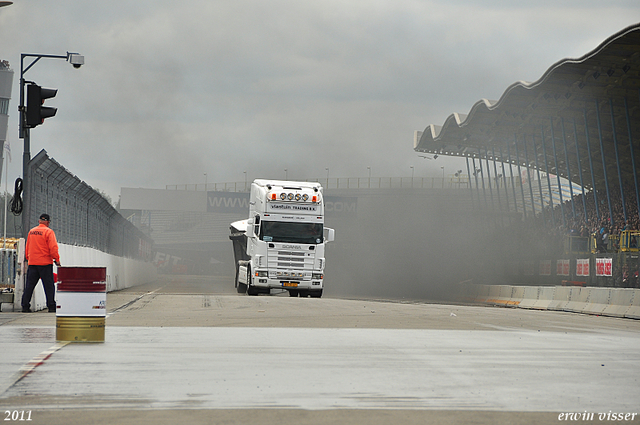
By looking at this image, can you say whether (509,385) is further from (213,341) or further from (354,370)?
(213,341)

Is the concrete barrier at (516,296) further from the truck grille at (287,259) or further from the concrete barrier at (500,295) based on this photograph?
the truck grille at (287,259)

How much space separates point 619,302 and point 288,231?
11.3m

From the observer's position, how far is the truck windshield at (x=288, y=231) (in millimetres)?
28156

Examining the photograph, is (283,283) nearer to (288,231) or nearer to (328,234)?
(288,231)

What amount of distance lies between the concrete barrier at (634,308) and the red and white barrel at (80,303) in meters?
15.3

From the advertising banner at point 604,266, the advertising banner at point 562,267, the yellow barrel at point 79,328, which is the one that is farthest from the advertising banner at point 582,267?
the yellow barrel at point 79,328

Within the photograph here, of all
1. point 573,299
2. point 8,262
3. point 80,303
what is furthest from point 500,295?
point 80,303

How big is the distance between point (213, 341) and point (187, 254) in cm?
10496

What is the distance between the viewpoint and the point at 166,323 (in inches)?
520

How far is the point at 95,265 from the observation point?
87.8ft

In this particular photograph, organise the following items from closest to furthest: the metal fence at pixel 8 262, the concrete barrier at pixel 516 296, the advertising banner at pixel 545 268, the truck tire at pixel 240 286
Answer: the metal fence at pixel 8 262 → the concrete barrier at pixel 516 296 → the truck tire at pixel 240 286 → the advertising banner at pixel 545 268

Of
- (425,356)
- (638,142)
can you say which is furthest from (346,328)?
(638,142)

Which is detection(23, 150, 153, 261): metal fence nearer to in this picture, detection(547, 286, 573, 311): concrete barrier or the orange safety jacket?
the orange safety jacket

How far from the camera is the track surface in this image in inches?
228
